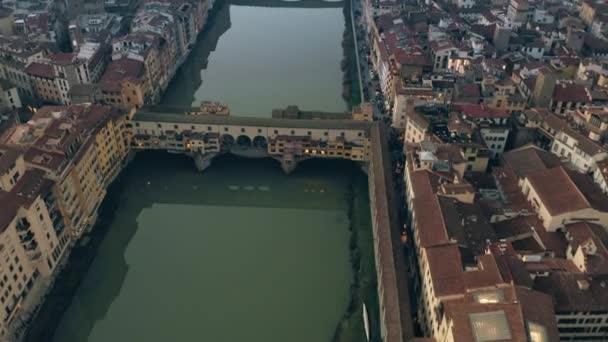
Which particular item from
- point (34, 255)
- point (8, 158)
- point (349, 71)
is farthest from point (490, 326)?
point (349, 71)

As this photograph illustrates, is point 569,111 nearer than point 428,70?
Yes

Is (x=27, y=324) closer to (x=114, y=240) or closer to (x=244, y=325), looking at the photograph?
(x=114, y=240)

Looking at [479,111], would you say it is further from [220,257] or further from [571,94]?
[220,257]

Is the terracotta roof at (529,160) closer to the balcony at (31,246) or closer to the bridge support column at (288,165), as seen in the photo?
the bridge support column at (288,165)

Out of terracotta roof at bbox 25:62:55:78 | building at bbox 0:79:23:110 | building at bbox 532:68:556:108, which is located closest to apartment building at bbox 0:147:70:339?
building at bbox 0:79:23:110

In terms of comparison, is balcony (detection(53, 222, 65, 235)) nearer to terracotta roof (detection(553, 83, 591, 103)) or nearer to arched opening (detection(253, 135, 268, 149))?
arched opening (detection(253, 135, 268, 149))

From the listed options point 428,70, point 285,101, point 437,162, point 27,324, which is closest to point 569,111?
point 428,70

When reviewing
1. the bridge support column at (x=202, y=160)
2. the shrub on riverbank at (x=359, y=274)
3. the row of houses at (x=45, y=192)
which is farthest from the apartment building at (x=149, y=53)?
the shrub on riverbank at (x=359, y=274)

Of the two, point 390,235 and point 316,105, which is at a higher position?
point 390,235
